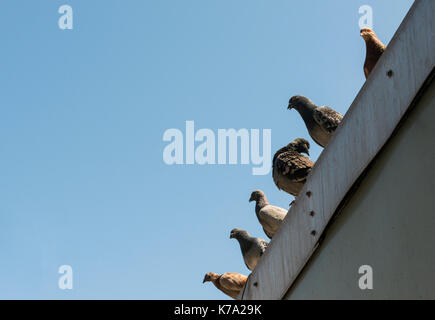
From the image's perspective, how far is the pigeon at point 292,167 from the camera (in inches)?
148

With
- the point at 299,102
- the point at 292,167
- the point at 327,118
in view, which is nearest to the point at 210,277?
the point at 292,167

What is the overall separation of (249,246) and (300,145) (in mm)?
1256

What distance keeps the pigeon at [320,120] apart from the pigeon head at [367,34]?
552 mm

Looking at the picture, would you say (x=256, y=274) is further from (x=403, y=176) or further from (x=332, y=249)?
(x=403, y=176)

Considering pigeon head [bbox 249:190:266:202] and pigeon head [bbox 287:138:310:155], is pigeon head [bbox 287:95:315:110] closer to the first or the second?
pigeon head [bbox 287:138:310:155]

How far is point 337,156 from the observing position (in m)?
2.83

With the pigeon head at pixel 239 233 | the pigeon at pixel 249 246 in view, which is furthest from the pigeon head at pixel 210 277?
the pigeon head at pixel 239 233

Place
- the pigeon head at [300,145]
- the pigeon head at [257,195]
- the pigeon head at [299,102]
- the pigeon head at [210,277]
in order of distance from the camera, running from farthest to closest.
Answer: the pigeon head at [257,195] → the pigeon head at [210,277] → the pigeon head at [299,102] → the pigeon head at [300,145]

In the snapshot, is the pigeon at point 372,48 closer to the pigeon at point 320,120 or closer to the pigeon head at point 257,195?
the pigeon at point 320,120

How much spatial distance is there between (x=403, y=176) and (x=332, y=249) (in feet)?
2.18

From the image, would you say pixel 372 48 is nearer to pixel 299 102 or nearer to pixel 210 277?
pixel 299 102

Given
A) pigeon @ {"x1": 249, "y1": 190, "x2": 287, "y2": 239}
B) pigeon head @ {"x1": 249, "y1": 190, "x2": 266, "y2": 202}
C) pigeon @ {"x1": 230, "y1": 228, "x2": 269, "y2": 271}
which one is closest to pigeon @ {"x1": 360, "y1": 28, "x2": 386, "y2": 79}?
pigeon @ {"x1": 249, "y1": 190, "x2": 287, "y2": 239}

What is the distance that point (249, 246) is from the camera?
16.1 ft
